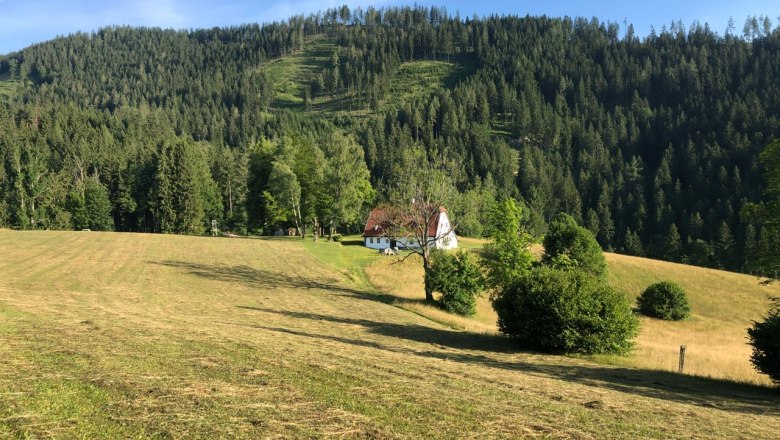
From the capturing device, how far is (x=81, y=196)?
10231cm

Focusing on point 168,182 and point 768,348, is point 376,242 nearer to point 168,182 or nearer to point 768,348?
point 168,182

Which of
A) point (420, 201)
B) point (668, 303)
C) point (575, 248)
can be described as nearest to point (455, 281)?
point (420, 201)

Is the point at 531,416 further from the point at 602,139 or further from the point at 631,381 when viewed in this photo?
Answer: the point at 602,139

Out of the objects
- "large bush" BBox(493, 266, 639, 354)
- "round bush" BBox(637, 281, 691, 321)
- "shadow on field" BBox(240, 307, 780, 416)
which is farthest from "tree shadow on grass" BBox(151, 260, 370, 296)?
"round bush" BBox(637, 281, 691, 321)

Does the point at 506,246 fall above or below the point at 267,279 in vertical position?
above

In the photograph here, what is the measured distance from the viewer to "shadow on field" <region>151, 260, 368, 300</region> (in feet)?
121

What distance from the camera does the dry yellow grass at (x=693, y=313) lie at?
2367 cm

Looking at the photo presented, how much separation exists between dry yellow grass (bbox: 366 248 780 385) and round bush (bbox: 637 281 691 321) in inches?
38.9

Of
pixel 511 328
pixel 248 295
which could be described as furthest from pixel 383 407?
pixel 248 295

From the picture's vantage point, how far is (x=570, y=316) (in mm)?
19781

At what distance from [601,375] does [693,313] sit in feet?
141

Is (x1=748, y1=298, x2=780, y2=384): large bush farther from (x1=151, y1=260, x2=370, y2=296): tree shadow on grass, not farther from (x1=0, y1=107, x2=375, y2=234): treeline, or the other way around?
(x1=0, y1=107, x2=375, y2=234): treeline

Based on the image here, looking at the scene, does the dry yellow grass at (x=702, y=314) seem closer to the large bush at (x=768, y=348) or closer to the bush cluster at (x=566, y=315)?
the bush cluster at (x=566, y=315)

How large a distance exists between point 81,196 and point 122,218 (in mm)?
9134
